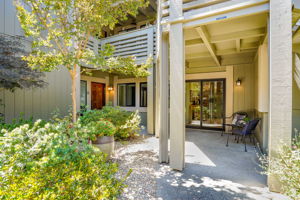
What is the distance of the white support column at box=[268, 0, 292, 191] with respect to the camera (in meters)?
2.28

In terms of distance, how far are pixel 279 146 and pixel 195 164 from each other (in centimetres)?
162

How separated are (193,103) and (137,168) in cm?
505

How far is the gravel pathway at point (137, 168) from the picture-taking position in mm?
2408

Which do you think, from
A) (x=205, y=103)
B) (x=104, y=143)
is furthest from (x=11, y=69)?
(x=205, y=103)

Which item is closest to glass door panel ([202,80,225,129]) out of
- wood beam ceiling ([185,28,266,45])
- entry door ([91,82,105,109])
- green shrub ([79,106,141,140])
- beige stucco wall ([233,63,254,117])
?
beige stucco wall ([233,63,254,117])

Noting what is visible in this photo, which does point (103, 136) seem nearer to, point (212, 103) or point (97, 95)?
point (212, 103)

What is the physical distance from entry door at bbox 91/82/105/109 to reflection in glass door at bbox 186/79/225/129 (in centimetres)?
479

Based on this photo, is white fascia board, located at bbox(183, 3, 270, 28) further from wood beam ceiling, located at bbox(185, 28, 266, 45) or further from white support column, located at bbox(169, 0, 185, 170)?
wood beam ceiling, located at bbox(185, 28, 266, 45)

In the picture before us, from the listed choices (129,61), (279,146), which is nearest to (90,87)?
(129,61)

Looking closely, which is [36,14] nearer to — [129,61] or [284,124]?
[129,61]

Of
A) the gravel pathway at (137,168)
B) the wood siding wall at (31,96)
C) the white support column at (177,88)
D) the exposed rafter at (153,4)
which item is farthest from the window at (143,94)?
the white support column at (177,88)

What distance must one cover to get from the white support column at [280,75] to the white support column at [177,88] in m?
1.40

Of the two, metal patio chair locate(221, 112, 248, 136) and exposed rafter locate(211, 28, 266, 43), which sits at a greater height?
exposed rafter locate(211, 28, 266, 43)

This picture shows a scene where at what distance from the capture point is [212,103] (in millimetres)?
7043
